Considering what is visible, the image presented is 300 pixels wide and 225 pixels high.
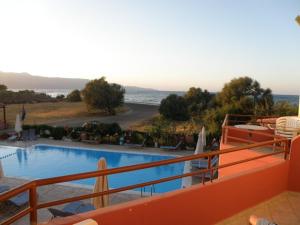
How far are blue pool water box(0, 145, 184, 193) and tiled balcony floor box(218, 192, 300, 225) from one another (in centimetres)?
677

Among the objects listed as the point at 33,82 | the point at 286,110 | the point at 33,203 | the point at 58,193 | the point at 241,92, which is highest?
the point at 241,92

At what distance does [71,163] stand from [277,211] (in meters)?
12.0

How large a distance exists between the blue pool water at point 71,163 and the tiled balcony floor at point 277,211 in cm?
677

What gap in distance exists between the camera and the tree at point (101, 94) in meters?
35.9

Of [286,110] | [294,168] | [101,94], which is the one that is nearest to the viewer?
[294,168]

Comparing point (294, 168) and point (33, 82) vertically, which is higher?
point (33, 82)

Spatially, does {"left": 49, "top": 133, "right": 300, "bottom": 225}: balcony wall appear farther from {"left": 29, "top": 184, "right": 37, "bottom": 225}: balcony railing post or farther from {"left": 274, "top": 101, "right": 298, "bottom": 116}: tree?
{"left": 274, "top": 101, "right": 298, "bottom": 116}: tree

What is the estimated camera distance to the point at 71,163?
1480cm

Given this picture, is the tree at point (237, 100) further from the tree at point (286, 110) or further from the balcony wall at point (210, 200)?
the balcony wall at point (210, 200)

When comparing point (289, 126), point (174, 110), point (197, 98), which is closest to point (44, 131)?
point (289, 126)

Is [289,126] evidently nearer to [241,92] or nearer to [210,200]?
[210,200]

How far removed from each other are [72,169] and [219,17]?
10.4 meters

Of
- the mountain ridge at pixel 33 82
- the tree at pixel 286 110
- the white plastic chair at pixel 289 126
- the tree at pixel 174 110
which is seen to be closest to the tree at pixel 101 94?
the tree at pixel 174 110

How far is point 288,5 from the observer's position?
10.3m
